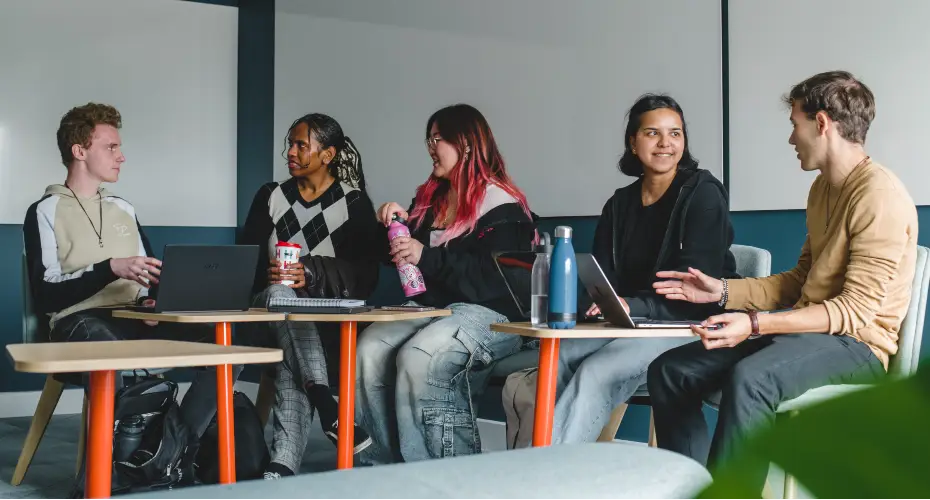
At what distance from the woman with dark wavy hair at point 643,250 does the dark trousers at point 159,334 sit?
92 cm

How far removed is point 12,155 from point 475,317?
116 inches

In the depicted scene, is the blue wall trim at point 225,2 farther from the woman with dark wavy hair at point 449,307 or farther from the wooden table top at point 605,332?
the wooden table top at point 605,332

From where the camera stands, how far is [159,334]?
3250mm

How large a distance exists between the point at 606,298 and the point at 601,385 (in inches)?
17.6

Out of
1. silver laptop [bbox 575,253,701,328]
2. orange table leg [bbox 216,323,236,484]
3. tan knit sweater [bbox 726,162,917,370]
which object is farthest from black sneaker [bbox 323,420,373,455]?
tan knit sweater [bbox 726,162,917,370]

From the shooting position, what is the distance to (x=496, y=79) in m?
4.03

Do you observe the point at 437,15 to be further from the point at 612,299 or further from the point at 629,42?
the point at 612,299

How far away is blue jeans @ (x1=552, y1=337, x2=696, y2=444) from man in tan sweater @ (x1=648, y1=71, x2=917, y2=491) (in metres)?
0.16

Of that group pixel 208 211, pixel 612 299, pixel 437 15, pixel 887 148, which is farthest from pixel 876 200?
pixel 208 211

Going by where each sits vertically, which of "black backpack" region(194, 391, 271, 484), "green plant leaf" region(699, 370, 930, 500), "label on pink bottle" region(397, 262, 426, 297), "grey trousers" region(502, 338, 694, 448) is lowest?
"black backpack" region(194, 391, 271, 484)

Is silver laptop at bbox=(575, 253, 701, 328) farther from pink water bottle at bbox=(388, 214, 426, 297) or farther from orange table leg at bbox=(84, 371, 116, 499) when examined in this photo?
orange table leg at bbox=(84, 371, 116, 499)

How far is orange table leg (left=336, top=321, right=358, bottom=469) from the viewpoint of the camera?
107 inches

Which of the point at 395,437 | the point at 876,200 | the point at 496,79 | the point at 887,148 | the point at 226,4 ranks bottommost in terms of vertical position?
the point at 395,437

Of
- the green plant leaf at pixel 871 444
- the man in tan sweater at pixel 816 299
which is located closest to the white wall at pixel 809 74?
the man in tan sweater at pixel 816 299
